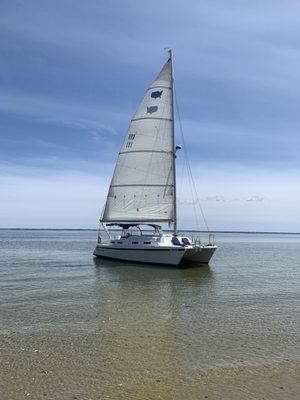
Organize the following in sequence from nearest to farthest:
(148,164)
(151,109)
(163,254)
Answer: (163,254) < (148,164) < (151,109)

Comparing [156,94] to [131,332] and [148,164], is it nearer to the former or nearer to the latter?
[148,164]

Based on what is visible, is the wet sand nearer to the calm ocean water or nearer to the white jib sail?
the calm ocean water

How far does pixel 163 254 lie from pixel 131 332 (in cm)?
2261

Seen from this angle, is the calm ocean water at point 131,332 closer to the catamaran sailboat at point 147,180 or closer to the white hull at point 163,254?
the white hull at point 163,254

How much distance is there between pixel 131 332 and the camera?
15.0m

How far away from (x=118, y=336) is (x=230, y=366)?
4397 mm

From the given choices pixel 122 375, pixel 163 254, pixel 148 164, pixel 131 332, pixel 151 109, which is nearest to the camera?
pixel 122 375

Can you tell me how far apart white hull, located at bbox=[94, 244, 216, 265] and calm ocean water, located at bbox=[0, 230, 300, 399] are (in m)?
7.74

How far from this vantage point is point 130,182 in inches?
1697

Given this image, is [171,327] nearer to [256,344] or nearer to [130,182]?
[256,344]

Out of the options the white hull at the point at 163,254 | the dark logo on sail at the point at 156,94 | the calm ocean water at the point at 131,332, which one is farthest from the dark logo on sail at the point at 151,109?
the calm ocean water at the point at 131,332

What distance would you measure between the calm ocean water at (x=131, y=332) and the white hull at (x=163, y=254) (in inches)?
305

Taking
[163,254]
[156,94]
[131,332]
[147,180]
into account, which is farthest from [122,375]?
[156,94]

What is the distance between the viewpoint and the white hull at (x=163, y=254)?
37.1m
